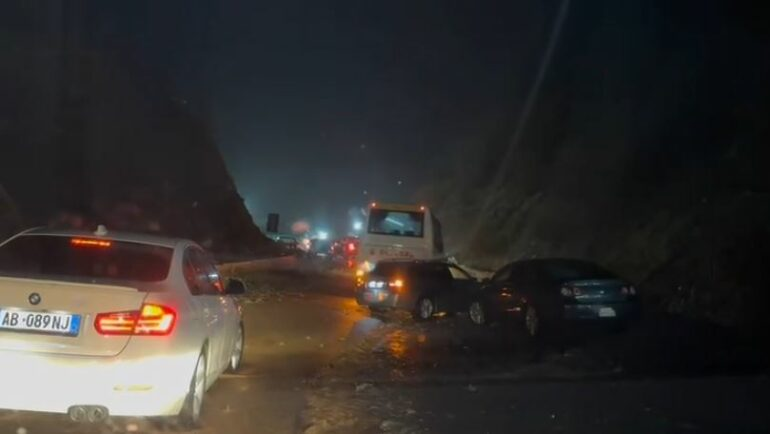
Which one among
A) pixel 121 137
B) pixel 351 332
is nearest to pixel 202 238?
pixel 121 137

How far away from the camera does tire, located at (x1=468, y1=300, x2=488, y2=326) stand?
16.9 meters

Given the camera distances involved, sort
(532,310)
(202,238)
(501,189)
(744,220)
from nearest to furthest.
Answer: (532,310) < (744,220) < (501,189) < (202,238)

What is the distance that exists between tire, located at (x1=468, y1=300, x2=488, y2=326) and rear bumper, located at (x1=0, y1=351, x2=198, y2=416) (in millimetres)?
11187

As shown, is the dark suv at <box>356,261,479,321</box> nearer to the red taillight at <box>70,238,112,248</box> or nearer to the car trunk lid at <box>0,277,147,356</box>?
the red taillight at <box>70,238,112,248</box>

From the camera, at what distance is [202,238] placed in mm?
53375

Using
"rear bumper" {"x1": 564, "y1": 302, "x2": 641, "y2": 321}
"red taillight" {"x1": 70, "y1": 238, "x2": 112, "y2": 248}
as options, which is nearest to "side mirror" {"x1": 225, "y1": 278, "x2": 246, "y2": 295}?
"red taillight" {"x1": 70, "y1": 238, "x2": 112, "y2": 248}

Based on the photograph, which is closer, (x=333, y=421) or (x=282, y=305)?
(x=333, y=421)

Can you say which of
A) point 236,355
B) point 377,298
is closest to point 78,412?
point 236,355

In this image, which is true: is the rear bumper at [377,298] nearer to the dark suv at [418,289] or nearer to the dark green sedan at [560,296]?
the dark suv at [418,289]

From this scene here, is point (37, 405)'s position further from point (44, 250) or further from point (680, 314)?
point (680, 314)

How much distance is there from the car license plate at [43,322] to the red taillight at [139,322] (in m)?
0.18

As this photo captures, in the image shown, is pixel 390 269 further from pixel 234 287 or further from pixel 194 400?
pixel 194 400

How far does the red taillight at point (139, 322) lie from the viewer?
6297 millimetres

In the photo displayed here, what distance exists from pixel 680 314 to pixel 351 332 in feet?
20.7
